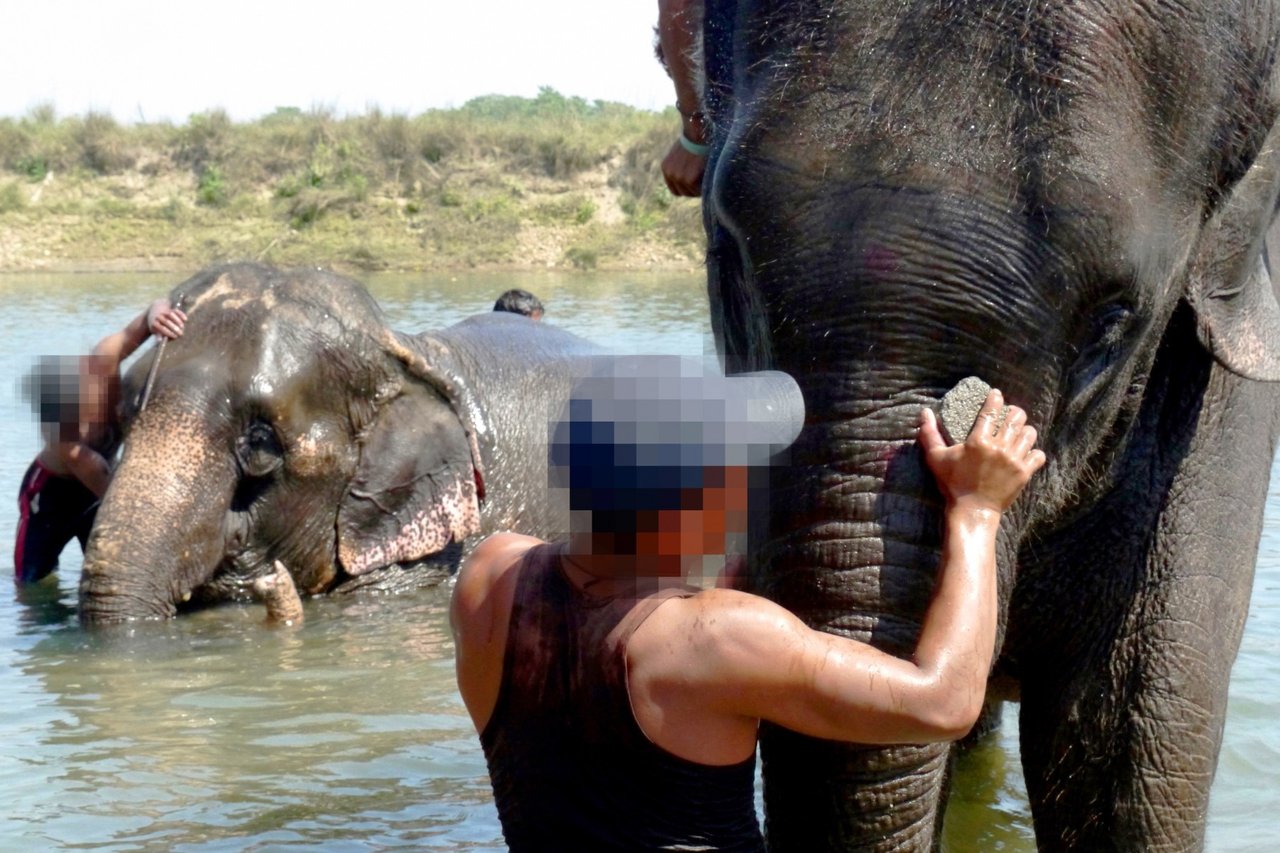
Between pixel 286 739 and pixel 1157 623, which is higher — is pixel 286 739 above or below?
below

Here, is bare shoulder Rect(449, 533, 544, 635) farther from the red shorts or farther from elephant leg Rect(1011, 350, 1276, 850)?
the red shorts

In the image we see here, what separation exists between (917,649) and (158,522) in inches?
253

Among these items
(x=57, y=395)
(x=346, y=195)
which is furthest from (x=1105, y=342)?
(x=346, y=195)

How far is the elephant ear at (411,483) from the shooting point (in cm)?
1019

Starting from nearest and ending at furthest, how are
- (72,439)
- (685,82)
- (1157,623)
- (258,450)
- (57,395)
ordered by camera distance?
(1157,623), (685,82), (258,450), (72,439), (57,395)

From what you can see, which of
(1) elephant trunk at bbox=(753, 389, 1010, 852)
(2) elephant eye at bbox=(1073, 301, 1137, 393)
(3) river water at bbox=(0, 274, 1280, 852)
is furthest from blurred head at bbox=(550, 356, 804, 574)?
(3) river water at bbox=(0, 274, 1280, 852)

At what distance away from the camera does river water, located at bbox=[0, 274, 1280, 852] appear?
634 cm

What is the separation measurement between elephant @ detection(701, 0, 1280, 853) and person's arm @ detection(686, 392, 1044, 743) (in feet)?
0.21

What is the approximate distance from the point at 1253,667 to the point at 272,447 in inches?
189

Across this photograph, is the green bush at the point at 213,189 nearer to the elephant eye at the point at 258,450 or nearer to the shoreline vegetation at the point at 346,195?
the shoreline vegetation at the point at 346,195

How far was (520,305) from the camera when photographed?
44.1 ft

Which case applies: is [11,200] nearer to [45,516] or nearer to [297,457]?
[45,516]

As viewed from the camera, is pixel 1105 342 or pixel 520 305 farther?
pixel 520 305

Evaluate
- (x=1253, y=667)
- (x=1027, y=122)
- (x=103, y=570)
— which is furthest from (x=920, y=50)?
(x=103, y=570)
